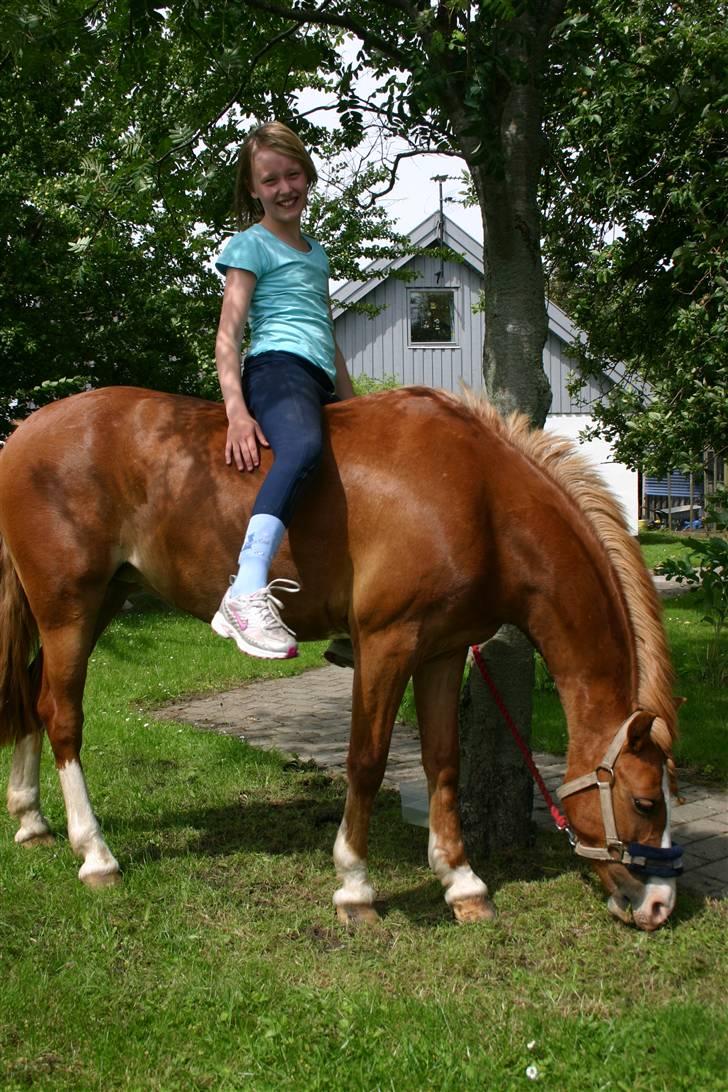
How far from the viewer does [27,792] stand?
455cm

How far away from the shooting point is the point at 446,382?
23.2 metres

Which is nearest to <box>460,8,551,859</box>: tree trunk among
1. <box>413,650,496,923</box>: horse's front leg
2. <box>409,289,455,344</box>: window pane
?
<box>413,650,496,923</box>: horse's front leg

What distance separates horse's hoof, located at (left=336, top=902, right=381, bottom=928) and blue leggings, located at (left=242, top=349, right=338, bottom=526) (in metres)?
1.55

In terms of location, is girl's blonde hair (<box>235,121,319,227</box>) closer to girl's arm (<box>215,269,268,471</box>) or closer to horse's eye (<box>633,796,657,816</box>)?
girl's arm (<box>215,269,268,471</box>)

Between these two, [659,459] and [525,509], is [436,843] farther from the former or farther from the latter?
[659,459]

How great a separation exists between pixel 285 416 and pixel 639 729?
177 centimetres

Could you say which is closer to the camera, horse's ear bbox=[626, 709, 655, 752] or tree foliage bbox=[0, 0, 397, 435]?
horse's ear bbox=[626, 709, 655, 752]

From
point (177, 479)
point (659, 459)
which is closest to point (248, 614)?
point (177, 479)

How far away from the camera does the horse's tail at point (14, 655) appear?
4508 mm

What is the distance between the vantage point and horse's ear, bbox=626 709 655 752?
11.2 feet

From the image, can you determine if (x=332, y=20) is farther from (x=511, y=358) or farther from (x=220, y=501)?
(x=220, y=501)

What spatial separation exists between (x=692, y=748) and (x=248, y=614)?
3.87 meters

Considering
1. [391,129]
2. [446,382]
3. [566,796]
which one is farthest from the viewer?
[446,382]

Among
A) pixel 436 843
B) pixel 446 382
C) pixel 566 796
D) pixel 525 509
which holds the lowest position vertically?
pixel 436 843
